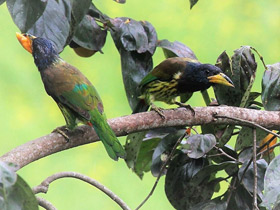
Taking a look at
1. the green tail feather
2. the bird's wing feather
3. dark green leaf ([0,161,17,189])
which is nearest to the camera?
dark green leaf ([0,161,17,189])

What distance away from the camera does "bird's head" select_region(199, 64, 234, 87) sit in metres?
1.75

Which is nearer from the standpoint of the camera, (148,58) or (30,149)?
(30,149)

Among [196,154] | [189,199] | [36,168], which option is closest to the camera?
[196,154]

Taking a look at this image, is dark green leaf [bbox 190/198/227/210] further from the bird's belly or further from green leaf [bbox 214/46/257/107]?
the bird's belly

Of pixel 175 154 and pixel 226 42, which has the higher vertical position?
pixel 175 154

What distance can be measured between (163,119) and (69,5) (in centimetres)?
37

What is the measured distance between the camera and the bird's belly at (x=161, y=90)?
2033 millimetres

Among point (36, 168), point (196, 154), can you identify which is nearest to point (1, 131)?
point (36, 168)

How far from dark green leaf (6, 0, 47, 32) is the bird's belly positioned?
87 centimetres

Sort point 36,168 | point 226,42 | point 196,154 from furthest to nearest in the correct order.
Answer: point 226,42, point 36,168, point 196,154

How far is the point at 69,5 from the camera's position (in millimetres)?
1418

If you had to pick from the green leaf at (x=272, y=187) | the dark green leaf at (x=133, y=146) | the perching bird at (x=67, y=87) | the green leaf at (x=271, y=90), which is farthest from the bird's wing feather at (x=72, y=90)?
the green leaf at (x=272, y=187)

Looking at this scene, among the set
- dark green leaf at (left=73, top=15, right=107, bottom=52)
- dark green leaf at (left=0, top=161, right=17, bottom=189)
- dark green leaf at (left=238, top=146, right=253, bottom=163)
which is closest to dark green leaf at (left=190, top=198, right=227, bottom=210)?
dark green leaf at (left=238, top=146, right=253, bottom=163)

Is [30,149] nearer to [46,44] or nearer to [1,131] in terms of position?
[46,44]
